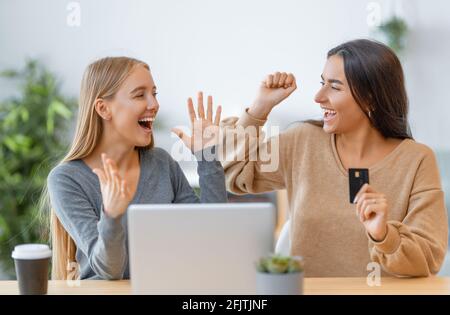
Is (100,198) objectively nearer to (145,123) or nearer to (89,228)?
(89,228)

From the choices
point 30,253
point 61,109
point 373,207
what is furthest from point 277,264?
point 61,109

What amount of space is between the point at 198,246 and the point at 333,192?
0.72 m

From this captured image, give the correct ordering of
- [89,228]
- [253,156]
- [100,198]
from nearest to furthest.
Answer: [89,228], [100,198], [253,156]

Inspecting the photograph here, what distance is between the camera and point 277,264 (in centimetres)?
131

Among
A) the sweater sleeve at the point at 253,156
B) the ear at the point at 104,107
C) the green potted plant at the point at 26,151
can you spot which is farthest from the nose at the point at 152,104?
the green potted plant at the point at 26,151

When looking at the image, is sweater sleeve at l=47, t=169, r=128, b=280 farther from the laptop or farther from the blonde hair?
the laptop

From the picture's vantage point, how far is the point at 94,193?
1.83m

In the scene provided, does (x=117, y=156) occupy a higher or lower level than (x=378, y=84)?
lower

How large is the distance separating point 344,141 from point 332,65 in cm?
24

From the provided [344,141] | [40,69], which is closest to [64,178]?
[344,141]

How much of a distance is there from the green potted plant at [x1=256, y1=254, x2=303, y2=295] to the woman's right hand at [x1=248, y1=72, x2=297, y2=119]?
0.81 meters

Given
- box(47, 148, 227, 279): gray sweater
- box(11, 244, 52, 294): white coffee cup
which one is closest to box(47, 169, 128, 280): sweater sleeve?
box(47, 148, 227, 279): gray sweater

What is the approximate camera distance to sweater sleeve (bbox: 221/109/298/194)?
2047mm

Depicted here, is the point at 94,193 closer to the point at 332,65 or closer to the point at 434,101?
the point at 332,65
